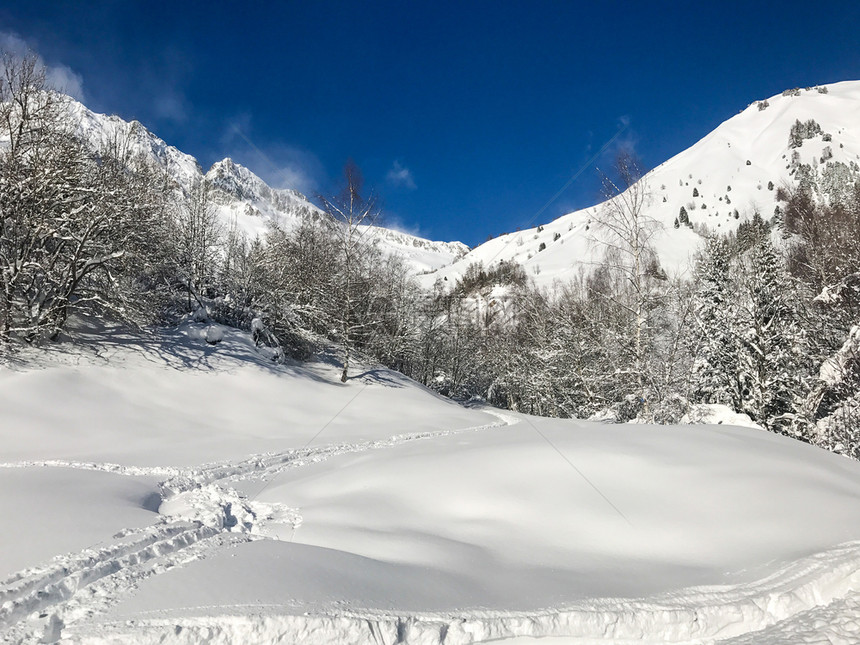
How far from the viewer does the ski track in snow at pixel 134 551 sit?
9.09 ft

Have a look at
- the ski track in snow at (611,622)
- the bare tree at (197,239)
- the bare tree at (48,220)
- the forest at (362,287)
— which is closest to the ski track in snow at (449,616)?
the ski track in snow at (611,622)

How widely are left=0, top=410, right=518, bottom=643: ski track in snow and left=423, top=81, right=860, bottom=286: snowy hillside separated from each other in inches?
2086

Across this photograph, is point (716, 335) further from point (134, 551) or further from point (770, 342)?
point (134, 551)

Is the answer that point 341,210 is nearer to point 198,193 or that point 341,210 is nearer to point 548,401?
point 198,193

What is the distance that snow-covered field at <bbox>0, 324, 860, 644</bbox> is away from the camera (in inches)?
112

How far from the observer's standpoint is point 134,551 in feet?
12.5

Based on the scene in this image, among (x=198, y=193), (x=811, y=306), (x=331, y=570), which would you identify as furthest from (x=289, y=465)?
(x=811, y=306)

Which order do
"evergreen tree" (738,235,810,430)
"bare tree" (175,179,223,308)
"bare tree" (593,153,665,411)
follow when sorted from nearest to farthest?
"bare tree" (593,153,665,411), "evergreen tree" (738,235,810,430), "bare tree" (175,179,223,308)

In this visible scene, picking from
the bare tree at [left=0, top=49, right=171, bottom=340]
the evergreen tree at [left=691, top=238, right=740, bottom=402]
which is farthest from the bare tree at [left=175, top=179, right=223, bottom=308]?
the evergreen tree at [left=691, top=238, right=740, bottom=402]

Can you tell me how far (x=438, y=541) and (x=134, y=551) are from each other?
107 inches

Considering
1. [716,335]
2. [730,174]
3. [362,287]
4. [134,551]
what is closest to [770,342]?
[716,335]

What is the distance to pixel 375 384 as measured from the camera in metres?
18.6

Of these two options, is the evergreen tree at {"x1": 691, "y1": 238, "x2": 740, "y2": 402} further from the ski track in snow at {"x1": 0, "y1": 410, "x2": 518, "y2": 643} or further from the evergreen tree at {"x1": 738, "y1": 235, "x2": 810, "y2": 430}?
the ski track in snow at {"x1": 0, "y1": 410, "x2": 518, "y2": 643}

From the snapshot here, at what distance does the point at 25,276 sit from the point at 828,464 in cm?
1885
